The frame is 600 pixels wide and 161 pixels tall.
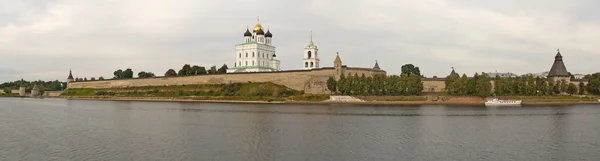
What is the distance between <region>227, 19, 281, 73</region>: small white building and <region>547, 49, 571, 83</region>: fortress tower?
31.7 metres

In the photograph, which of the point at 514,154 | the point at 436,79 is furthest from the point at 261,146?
the point at 436,79

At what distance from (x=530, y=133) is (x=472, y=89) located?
2373cm

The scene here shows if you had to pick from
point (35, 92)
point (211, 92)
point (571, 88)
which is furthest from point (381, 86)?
point (35, 92)

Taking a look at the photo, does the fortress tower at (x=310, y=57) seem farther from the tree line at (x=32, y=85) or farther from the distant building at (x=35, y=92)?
the tree line at (x=32, y=85)

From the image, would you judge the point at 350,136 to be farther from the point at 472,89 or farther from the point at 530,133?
the point at 472,89

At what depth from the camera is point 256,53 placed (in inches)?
2354

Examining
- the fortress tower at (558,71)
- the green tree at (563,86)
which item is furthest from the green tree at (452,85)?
the fortress tower at (558,71)

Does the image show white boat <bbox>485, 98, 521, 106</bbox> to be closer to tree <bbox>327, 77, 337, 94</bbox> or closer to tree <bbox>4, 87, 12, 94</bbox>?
tree <bbox>327, 77, 337, 94</bbox>

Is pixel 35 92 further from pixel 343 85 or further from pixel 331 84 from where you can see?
pixel 343 85

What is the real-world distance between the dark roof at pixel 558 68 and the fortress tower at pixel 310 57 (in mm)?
25453

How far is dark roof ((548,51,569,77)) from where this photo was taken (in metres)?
45.7

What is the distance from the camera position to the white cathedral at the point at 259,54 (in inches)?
2304

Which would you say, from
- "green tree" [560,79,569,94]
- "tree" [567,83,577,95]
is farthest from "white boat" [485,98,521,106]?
"tree" [567,83,577,95]

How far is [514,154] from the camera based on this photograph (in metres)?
13.8
